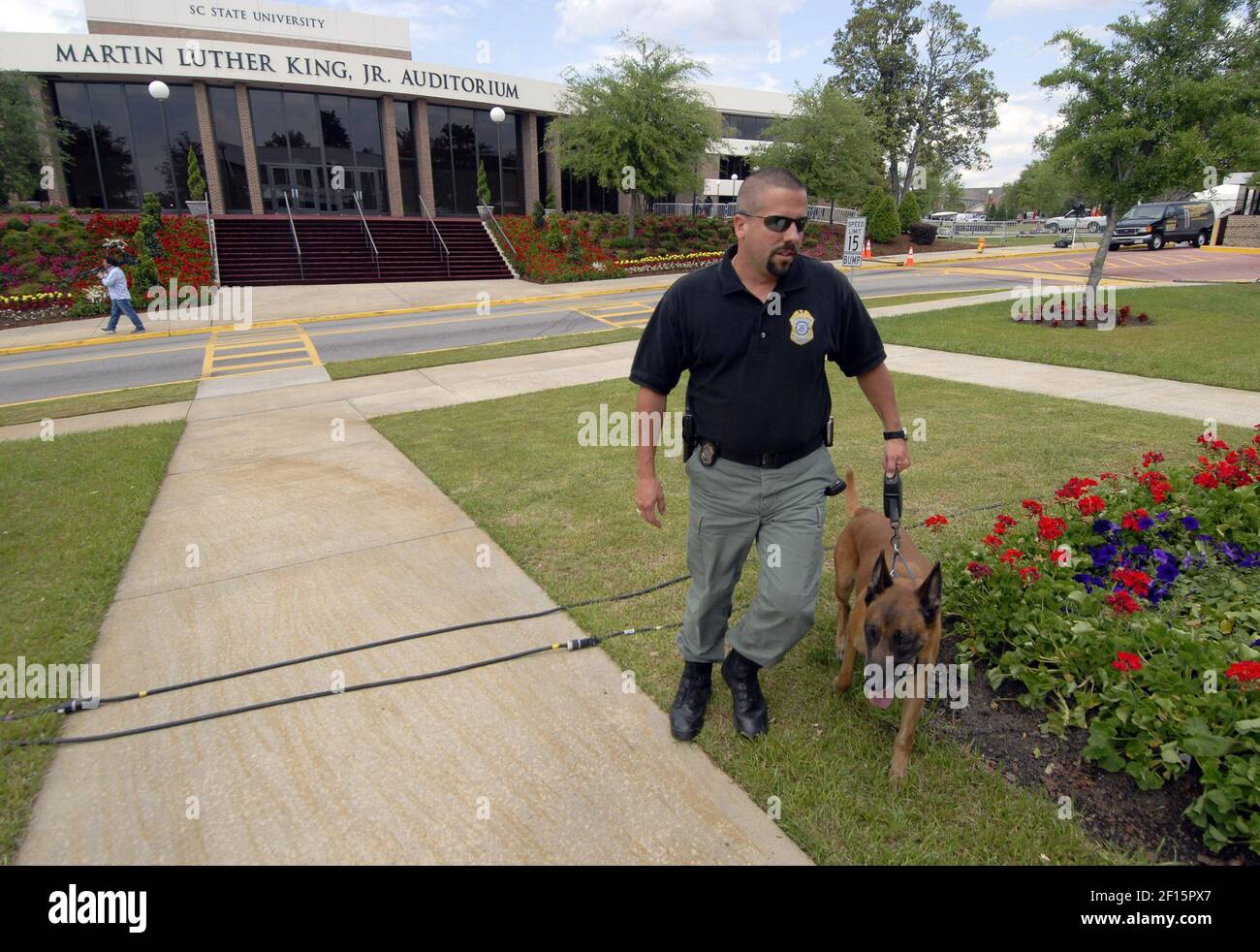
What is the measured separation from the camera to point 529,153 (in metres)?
37.5

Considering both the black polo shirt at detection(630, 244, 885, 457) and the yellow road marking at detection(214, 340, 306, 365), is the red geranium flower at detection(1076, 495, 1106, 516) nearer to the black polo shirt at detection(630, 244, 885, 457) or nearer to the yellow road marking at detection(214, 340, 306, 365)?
the black polo shirt at detection(630, 244, 885, 457)

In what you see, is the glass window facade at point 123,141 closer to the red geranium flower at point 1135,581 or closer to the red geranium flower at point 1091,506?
the red geranium flower at point 1091,506

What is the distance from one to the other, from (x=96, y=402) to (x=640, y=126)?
22154 millimetres

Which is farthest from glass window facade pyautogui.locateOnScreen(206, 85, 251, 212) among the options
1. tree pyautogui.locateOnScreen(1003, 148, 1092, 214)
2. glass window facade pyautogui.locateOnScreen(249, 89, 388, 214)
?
tree pyautogui.locateOnScreen(1003, 148, 1092, 214)

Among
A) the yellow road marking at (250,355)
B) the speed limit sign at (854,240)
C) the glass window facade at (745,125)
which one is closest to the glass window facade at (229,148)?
the yellow road marking at (250,355)

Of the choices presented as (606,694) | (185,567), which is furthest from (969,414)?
(185,567)

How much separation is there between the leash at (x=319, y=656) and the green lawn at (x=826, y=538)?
9 cm

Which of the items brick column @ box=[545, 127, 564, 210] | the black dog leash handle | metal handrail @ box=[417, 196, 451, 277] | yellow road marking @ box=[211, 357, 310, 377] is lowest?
yellow road marking @ box=[211, 357, 310, 377]

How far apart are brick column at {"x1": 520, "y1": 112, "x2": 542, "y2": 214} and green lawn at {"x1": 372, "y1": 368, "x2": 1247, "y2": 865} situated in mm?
31520

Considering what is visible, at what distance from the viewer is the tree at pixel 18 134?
23.7 metres

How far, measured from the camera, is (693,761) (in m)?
3.06

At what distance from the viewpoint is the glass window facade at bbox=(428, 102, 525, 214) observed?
35.7 meters

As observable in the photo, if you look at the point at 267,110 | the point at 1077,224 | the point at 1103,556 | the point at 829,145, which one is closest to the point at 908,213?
the point at 829,145
